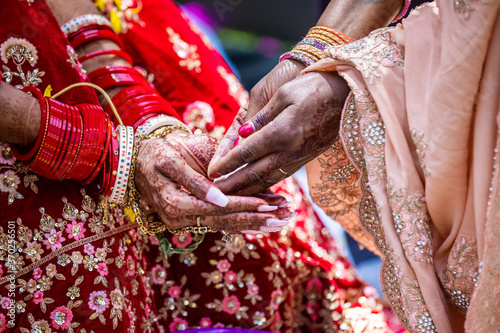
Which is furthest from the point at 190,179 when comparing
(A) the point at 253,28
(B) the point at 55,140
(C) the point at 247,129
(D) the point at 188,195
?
(A) the point at 253,28

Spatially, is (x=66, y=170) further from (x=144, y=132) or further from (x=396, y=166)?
(x=396, y=166)

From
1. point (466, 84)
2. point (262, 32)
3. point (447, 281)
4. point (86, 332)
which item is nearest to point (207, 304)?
point (86, 332)

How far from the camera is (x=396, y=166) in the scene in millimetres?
775

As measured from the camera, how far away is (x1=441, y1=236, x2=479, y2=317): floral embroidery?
0.74 m

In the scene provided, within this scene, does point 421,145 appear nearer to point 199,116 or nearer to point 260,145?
point 260,145

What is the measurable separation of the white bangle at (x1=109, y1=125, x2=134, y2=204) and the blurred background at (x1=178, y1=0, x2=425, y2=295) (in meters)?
1.61

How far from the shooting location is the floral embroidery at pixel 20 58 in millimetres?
955

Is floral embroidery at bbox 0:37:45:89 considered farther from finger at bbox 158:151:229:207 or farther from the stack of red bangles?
finger at bbox 158:151:229:207

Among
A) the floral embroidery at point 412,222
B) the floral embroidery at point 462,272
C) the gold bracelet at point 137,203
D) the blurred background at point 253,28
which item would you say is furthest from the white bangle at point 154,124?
the blurred background at point 253,28

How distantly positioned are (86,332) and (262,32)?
7.08ft

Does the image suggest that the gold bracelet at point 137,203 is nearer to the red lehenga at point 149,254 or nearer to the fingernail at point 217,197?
the red lehenga at point 149,254

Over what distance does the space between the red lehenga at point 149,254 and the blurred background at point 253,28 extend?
1.20m

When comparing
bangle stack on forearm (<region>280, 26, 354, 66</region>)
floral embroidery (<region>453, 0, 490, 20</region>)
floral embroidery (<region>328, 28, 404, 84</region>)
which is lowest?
bangle stack on forearm (<region>280, 26, 354, 66</region>)

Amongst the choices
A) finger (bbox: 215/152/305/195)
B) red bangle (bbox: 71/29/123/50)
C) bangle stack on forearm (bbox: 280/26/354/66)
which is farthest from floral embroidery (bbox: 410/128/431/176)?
red bangle (bbox: 71/29/123/50)
